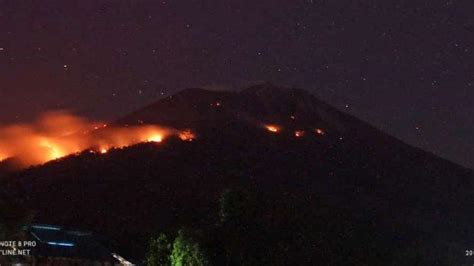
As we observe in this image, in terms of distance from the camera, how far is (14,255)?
74.7ft

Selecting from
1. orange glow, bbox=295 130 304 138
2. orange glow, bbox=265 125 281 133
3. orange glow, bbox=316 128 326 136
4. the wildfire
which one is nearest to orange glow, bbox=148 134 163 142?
the wildfire

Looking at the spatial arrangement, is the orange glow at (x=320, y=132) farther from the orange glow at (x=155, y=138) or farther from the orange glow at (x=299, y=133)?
the orange glow at (x=155, y=138)

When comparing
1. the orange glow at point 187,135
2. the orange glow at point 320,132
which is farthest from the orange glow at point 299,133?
the orange glow at point 187,135

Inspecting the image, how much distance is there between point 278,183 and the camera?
7356cm

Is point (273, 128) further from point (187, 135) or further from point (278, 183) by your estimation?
point (278, 183)

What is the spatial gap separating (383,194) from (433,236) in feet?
47.5

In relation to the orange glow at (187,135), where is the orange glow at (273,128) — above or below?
above

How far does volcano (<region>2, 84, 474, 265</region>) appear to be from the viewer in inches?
1587

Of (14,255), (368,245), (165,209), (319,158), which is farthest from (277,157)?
(14,255)

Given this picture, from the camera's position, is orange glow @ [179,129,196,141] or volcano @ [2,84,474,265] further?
orange glow @ [179,129,196,141]

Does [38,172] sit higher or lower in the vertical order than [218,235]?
higher

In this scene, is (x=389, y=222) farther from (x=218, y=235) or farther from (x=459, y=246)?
(x=218, y=235)

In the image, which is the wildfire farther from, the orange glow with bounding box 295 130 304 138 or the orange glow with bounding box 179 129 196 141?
the orange glow with bounding box 295 130 304 138

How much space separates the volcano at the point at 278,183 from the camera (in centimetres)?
4031
